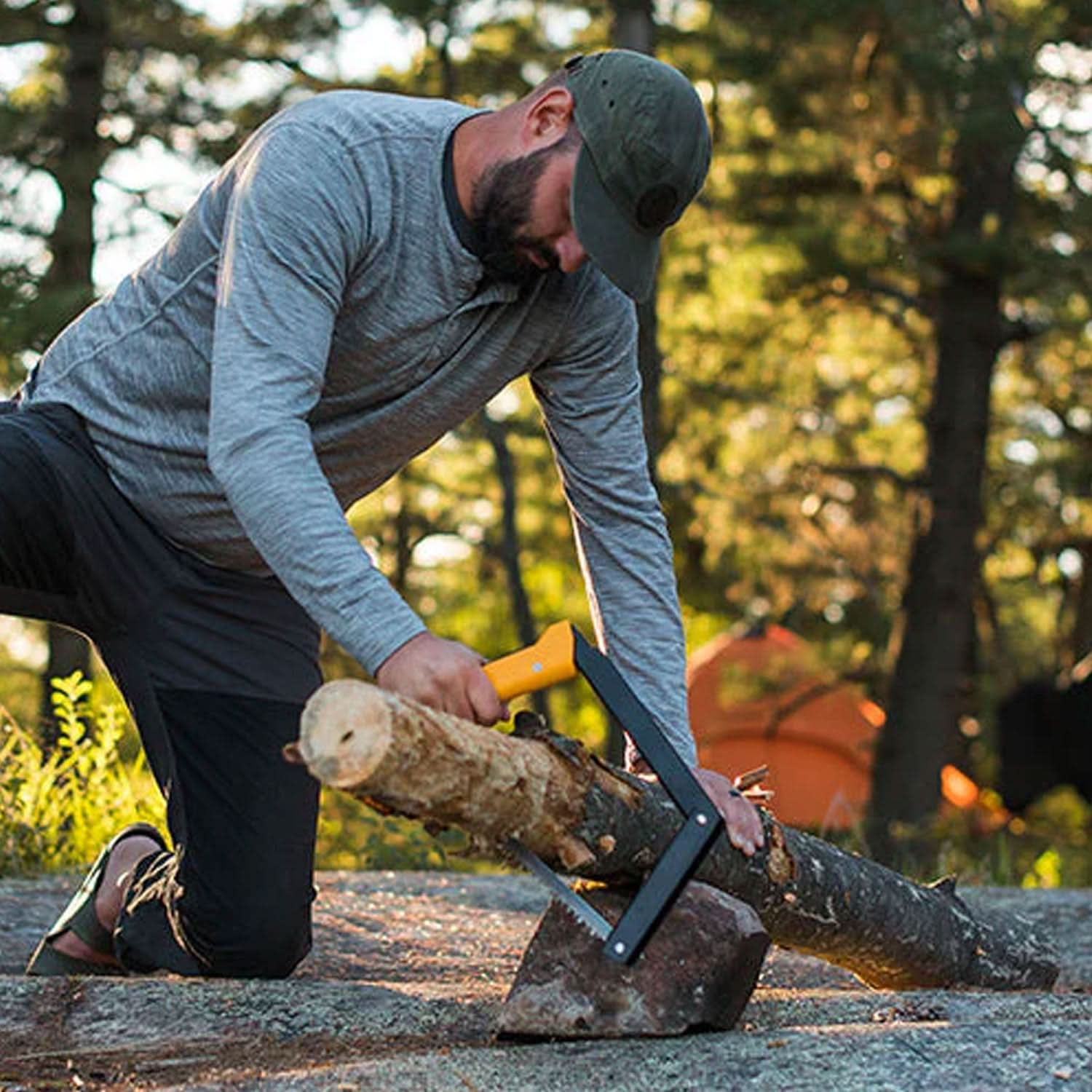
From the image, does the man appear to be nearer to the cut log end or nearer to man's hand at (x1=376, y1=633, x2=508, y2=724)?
man's hand at (x1=376, y1=633, x2=508, y2=724)

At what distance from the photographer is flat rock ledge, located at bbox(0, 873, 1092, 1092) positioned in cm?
284

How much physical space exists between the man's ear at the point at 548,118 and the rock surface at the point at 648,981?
145cm

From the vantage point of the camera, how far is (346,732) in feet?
8.81

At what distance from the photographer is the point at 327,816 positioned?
8.65 metres

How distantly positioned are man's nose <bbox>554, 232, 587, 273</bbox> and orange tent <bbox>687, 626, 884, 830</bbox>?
1224 centimetres

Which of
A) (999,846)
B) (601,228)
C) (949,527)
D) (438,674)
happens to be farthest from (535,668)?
(949,527)

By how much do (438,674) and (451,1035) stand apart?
92 cm

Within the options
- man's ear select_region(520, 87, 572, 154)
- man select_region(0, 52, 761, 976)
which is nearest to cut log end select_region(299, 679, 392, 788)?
man select_region(0, 52, 761, 976)

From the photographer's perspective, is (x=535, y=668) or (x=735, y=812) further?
(x=735, y=812)

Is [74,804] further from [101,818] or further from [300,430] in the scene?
[300,430]

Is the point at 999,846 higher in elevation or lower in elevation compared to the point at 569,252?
lower

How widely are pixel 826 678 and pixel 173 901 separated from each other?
10963 millimetres

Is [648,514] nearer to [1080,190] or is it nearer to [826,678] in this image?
[1080,190]

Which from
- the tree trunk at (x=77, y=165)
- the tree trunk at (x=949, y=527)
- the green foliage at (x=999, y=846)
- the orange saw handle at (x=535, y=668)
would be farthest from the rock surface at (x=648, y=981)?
the tree trunk at (x=949, y=527)
